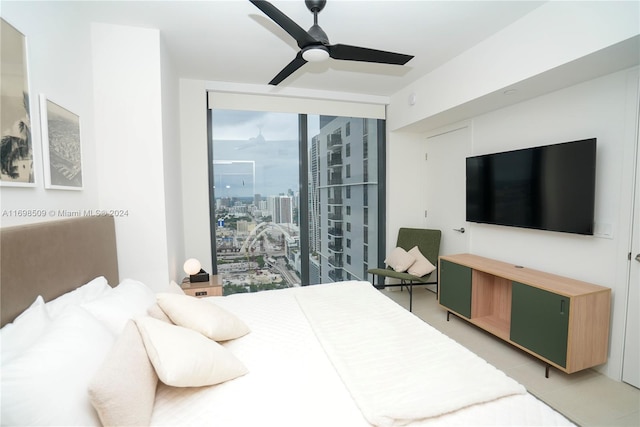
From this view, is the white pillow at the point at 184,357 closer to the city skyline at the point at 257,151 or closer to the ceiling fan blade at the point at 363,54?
the ceiling fan blade at the point at 363,54

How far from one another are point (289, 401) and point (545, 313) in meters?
2.11

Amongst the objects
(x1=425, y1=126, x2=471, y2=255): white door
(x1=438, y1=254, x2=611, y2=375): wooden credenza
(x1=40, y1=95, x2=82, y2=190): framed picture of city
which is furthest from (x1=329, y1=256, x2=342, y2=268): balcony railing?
(x1=40, y1=95, x2=82, y2=190): framed picture of city

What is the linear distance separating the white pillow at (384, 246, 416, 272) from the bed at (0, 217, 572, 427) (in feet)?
6.68

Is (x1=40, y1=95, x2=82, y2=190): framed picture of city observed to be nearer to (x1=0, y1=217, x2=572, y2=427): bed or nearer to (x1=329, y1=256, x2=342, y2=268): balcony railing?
(x1=0, y1=217, x2=572, y2=427): bed

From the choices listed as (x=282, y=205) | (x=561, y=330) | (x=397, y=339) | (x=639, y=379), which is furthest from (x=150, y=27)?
(x=639, y=379)

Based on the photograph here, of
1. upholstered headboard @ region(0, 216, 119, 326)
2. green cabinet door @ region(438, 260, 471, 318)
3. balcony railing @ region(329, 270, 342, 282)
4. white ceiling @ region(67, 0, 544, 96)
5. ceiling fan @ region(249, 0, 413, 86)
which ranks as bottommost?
balcony railing @ region(329, 270, 342, 282)

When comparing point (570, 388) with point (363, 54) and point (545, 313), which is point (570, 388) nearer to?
point (545, 313)

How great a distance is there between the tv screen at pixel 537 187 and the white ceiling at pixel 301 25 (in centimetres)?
113

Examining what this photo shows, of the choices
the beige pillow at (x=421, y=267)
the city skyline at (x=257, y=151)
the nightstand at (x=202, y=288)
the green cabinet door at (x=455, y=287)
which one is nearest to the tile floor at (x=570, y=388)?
the green cabinet door at (x=455, y=287)

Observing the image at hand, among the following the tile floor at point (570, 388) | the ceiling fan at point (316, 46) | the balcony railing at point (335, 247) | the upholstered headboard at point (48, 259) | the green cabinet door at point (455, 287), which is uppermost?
the ceiling fan at point (316, 46)

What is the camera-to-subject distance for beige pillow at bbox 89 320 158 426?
0.85m

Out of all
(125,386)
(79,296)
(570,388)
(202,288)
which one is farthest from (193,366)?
(570,388)

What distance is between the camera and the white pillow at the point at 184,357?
3.55ft

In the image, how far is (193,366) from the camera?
1.12 meters
